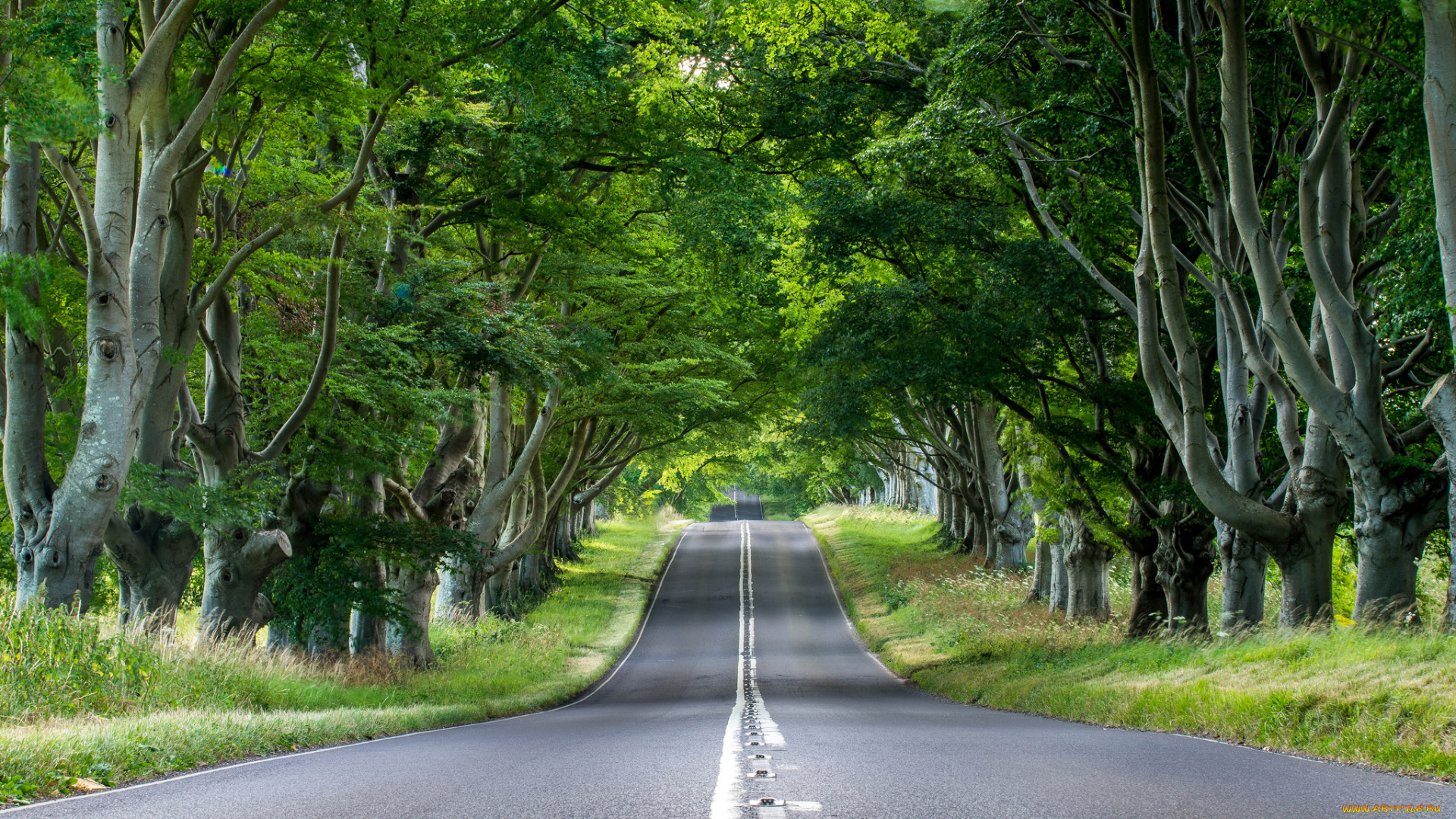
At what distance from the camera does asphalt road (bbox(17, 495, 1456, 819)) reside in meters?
5.27

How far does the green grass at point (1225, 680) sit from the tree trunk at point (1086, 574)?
0.85 metres

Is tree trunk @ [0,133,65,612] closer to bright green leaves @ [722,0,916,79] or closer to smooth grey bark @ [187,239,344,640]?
smooth grey bark @ [187,239,344,640]

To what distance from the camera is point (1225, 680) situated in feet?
34.9

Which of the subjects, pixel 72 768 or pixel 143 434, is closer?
pixel 72 768

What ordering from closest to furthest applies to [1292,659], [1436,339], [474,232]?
[1292,659]
[1436,339]
[474,232]

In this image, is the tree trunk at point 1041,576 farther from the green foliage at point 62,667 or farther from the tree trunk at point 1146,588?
the green foliage at point 62,667

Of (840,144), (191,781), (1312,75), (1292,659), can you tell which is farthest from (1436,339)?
(191,781)

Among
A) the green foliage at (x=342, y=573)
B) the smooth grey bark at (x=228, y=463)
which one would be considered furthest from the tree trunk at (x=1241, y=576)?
the smooth grey bark at (x=228, y=463)

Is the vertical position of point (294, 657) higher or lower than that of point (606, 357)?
lower

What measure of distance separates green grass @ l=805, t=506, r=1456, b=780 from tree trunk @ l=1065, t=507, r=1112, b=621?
0.85 meters

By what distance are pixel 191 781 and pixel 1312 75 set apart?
12.9m

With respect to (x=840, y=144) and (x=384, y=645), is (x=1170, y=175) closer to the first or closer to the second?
(x=840, y=144)

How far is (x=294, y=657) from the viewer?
15.6m

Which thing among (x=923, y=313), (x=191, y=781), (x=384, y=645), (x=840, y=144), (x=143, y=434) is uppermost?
(x=840, y=144)
